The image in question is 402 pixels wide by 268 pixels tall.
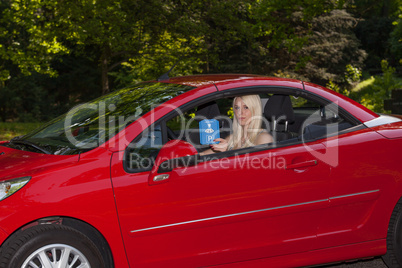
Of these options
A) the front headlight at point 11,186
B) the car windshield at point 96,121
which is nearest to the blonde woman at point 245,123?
the car windshield at point 96,121

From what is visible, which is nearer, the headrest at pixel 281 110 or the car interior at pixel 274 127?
the car interior at pixel 274 127

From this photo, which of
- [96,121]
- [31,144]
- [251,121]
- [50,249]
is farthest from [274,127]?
[50,249]

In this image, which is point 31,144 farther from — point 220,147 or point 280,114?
point 280,114

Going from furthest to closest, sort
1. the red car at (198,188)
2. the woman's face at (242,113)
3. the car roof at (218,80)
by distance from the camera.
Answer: the woman's face at (242,113) < the car roof at (218,80) < the red car at (198,188)

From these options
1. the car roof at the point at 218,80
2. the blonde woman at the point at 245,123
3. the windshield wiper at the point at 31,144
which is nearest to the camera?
the windshield wiper at the point at 31,144

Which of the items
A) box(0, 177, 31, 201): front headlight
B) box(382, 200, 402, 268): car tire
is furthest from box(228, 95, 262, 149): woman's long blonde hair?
box(0, 177, 31, 201): front headlight

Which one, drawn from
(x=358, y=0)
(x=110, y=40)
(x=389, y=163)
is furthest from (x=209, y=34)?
(x=358, y=0)

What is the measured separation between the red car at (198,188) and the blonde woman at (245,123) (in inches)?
4.8

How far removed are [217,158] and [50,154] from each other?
113 cm

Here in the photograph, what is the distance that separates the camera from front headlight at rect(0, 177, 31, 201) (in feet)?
10.7

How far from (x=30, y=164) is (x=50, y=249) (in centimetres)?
59

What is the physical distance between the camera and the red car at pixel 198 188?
3316 millimetres

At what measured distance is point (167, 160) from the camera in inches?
137

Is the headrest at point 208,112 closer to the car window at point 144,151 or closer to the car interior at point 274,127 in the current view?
the car interior at point 274,127
